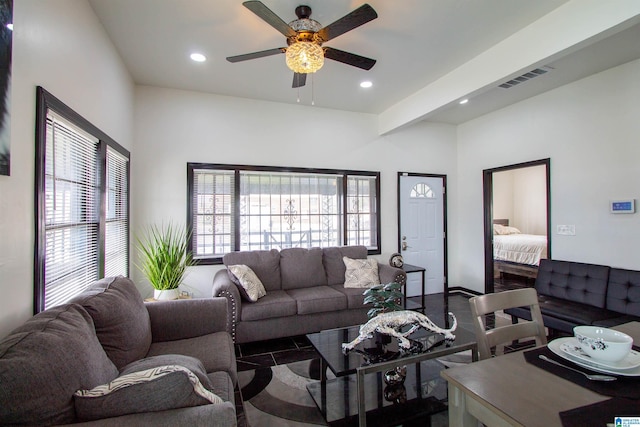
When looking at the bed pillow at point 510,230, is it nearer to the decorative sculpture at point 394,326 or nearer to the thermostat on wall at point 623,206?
the thermostat on wall at point 623,206

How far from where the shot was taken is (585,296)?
10.2 ft

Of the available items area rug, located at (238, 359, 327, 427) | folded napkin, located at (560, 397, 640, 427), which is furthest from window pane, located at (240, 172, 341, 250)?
folded napkin, located at (560, 397, 640, 427)

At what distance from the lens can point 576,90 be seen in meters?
3.67

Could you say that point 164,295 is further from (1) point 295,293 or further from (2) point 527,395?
(2) point 527,395

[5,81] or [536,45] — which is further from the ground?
[536,45]

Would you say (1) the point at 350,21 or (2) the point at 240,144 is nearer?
(1) the point at 350,21

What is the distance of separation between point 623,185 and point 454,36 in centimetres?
254

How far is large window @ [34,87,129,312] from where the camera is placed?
1607 mm

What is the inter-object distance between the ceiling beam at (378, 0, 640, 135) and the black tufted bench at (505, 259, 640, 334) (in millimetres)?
2211

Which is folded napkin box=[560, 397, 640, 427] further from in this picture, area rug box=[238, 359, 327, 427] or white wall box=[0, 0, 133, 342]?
white wall box=[0, 0, 133, 342]

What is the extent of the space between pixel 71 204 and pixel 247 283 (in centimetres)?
173

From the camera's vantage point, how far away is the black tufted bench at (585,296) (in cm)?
275

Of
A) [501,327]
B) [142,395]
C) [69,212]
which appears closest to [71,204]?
[69,212]

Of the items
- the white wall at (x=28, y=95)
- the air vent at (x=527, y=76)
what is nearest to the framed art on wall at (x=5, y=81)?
the white wall at (x=28, y=95)
